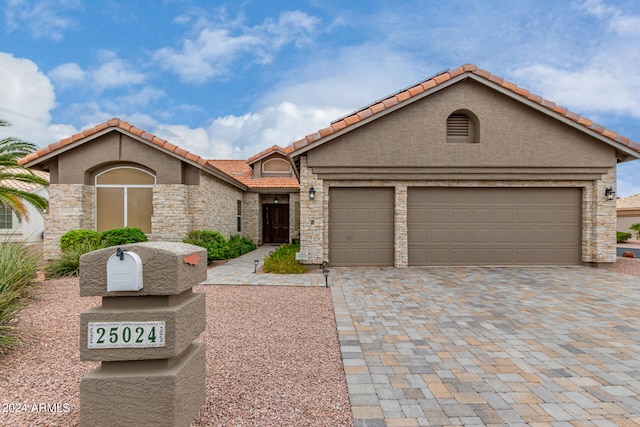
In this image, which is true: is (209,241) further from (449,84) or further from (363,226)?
(449,84)

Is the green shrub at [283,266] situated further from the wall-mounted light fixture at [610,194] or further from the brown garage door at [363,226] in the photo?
the wall-mounted light fixture at [610,194]

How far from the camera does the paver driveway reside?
289 centimetres

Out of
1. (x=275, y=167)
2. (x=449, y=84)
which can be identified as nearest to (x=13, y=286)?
(x=449, y=84)

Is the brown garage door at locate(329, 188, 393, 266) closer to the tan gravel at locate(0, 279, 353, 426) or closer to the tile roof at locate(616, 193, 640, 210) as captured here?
the tan gravel at locate(0, 279, 353, 426)

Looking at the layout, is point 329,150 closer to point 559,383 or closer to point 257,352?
point 257,352

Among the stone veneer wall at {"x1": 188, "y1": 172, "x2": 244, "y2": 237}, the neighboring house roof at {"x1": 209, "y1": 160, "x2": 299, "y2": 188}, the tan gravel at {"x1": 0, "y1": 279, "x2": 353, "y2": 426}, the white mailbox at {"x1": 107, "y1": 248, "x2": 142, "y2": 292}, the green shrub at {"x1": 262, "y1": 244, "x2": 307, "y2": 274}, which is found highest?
the neighboring house roof at {"x1": 209, "y1": 160, "x2": 299, "y2": 188}

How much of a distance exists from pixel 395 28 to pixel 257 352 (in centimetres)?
1057

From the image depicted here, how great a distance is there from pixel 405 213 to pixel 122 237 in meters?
9.16

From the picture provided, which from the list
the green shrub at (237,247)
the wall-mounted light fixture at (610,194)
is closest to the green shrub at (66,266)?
the green shrub at (237,247)

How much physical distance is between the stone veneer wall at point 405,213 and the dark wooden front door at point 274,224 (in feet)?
29.3

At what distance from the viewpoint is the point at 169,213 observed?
11.1 m

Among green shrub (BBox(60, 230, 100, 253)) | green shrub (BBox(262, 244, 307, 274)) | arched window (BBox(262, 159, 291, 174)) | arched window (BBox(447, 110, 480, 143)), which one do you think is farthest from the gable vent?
green shrub (BBox(60, 230, 100, 253))

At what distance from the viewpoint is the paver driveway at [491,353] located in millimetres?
2887

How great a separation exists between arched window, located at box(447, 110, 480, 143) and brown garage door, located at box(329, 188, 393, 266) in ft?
8.91
